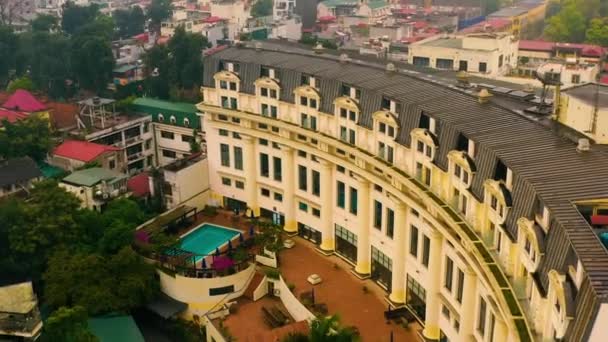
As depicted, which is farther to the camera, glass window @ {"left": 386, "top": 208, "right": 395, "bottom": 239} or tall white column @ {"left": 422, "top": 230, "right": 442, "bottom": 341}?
glass window @ {"left": 386, "top": 208, "right": 395, "bottom": 239}

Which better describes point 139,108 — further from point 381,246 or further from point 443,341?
point 443,341

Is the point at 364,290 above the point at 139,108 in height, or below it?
below

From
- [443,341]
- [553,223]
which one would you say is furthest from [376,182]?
[553,223]

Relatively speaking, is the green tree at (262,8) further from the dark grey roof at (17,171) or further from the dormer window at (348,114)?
the dormer window at (348,114)

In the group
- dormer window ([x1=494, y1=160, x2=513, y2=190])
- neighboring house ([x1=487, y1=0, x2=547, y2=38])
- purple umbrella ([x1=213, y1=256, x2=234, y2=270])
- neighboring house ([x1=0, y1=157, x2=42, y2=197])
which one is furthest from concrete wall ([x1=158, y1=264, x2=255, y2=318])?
neighboring house ([x1=487, y1=0, x2=547, y2=38])

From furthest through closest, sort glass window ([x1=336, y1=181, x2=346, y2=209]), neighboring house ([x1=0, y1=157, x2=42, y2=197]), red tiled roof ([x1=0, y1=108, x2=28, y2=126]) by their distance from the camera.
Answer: red tiled roof ([x1=0, y1=108, x2=28, y2=126]) < neighboring house ([x1=0, y1=157, x2=42, y2=197]) < glass window ([x1=336, y1=181, x2=346, y2=209])

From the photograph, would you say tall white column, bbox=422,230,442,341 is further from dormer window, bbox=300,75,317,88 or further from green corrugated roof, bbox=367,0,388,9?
green corrugated roof, bbox=367,0,388,9

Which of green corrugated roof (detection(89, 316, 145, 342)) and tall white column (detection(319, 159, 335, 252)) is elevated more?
tall white column (detection(319, 159, 335, 252))

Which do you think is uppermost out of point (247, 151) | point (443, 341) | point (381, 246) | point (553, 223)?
point (553, 223)
